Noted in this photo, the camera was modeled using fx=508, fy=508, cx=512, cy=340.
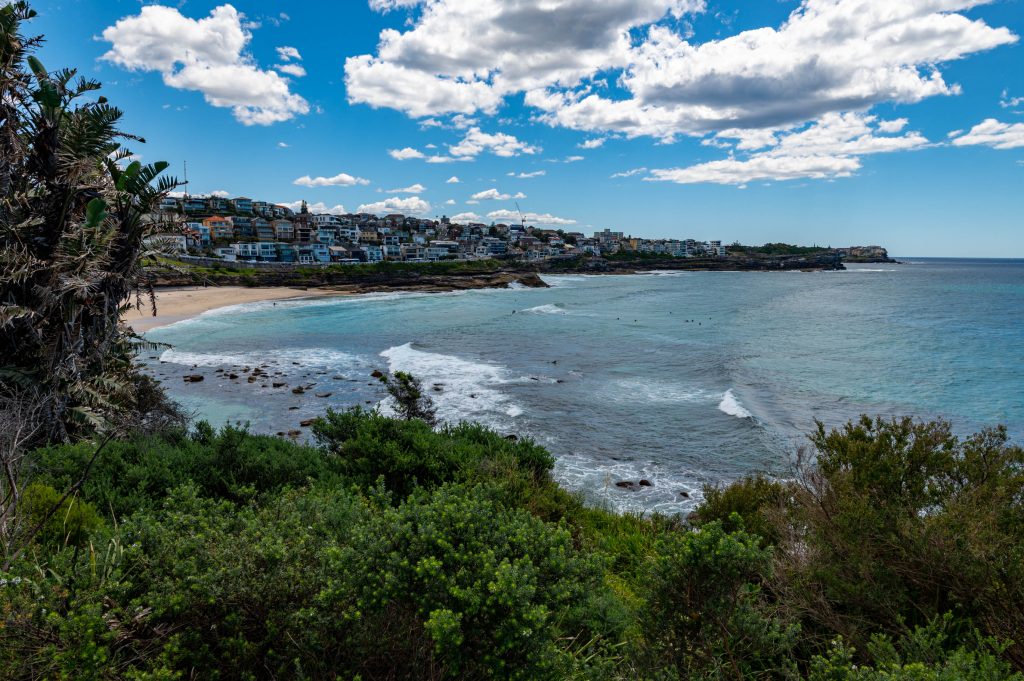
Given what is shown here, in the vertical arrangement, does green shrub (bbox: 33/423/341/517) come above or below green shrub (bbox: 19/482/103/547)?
below

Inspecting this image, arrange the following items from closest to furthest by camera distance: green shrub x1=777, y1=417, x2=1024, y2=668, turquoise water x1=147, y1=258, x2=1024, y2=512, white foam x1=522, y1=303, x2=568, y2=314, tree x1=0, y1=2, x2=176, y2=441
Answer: green shrub x1=777, y1=417, x2=1024, y2=668 → tree x1=0, y1=2, x2=176, y2=441 → turquoise water x1=147, y1=258, x2=1024, y2=512 → white foam x1=522, y1=303, x2=568, y2=314

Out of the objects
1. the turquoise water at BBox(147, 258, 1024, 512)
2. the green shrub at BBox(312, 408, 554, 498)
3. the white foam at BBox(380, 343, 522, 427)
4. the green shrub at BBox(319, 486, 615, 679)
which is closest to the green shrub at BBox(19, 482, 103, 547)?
the green shrub at BBox(319, 486, 615, 679)

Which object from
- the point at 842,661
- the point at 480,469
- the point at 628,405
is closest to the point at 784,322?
the point at 628,405

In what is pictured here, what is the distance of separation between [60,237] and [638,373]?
24.0 m

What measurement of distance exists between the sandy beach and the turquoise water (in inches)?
101

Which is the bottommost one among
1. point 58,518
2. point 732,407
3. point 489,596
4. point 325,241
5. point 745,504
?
point 732,407

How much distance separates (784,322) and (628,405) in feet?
112

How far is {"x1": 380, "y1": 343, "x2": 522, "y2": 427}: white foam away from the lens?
19969mm

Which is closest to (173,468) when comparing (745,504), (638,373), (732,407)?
(745,504)

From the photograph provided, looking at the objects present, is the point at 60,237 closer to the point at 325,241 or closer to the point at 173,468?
the point at 173,468

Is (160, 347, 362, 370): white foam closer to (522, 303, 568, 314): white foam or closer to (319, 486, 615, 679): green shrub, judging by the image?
(319, 486, 615, 679): green shrub

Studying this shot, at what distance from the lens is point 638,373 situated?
27.5m

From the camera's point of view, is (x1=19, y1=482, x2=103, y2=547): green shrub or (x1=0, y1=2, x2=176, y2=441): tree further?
(x1=0, y1=2, x2=176, y2=441): tree

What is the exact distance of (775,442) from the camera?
670 inches
